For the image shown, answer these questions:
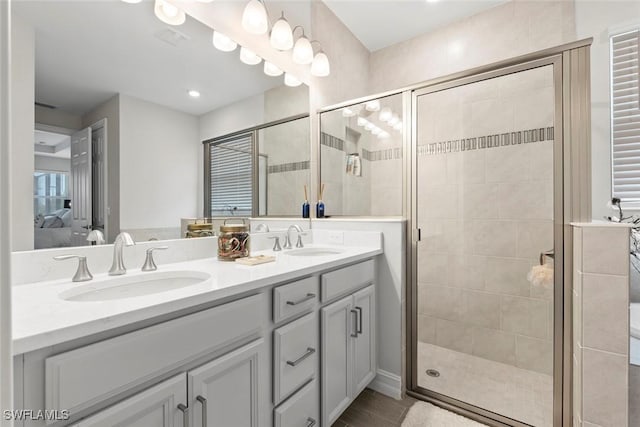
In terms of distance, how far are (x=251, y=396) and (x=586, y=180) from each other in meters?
1.67

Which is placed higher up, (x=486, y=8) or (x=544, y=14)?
(x=486, y=8)

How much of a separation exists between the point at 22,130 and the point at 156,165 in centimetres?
44

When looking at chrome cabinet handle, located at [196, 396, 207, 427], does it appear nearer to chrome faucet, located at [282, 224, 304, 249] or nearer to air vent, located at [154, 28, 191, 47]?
chrome faucet, located at [282, 224, 304, 249]

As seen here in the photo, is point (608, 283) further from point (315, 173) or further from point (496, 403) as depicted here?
point (315, 173)

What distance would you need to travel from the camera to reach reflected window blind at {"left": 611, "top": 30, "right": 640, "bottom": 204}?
1778 millimetres

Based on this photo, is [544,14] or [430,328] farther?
[544,14]

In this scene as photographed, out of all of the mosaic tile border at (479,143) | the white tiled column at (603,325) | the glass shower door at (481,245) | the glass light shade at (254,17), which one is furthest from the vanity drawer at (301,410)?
the glass light shade at (254,17)

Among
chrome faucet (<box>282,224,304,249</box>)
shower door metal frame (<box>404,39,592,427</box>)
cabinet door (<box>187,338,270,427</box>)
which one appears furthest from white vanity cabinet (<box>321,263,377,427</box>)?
shower door metal frame (<box>404,39,592,427</box>)

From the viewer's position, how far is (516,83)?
1602 mm

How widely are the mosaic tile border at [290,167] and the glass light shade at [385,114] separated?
628 mm

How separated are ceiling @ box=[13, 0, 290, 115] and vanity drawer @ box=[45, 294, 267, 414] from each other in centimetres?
90

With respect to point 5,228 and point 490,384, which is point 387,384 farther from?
point 5,228

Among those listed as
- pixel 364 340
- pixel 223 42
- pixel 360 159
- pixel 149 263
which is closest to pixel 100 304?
pixel 149 263

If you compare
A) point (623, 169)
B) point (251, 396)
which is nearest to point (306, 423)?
point (251, 396)
